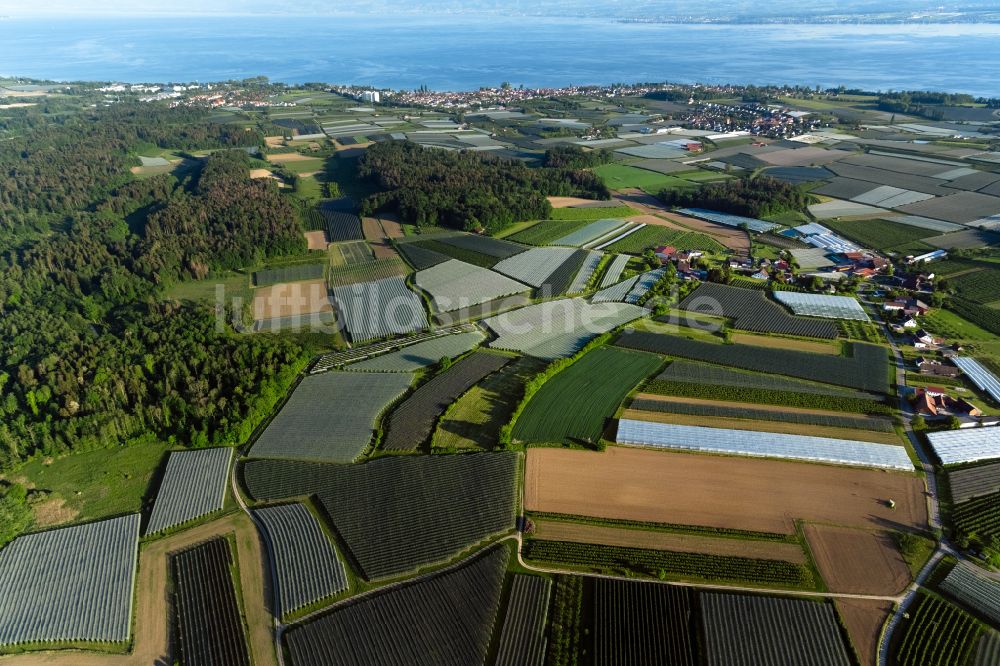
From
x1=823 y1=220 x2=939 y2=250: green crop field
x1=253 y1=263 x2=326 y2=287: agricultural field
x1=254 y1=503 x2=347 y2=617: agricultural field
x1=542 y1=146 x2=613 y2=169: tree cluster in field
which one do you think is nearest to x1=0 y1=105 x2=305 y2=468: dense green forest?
x1=253 y1=263 x2=326 y2=287: agricultural field

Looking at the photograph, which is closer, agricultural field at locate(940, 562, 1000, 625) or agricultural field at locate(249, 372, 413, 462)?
agricultural field at locate(940, 562, 1000, 625)

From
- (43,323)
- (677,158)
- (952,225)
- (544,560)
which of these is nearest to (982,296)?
(952,225)

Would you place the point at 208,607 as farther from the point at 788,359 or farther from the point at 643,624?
the point at 788,359

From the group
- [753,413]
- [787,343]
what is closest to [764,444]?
[753,413]

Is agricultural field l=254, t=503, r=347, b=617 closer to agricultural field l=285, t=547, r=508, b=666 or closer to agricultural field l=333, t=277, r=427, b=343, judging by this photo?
agricultural field l=285, t=547, r=508, b=666

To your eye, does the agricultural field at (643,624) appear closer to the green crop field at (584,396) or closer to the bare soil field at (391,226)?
the green crop field at (584,396)

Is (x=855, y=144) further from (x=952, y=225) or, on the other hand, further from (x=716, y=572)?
(x=716, y=572)

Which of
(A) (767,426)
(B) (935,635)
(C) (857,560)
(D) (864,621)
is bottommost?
(D) (864,621)
